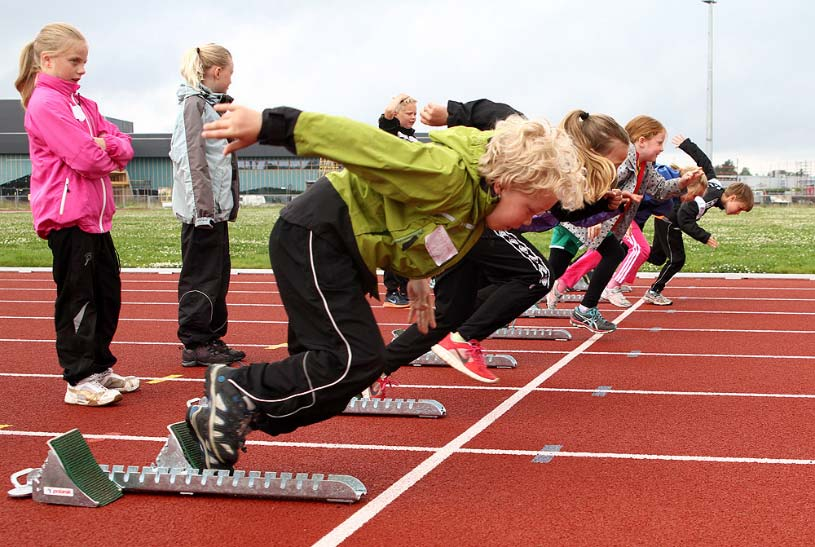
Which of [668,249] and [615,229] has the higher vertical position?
[615,229]

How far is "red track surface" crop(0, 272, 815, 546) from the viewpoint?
318 cm

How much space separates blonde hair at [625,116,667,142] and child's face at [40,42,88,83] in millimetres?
4174

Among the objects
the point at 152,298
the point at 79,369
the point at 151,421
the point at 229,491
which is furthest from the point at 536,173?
the point at 152,298

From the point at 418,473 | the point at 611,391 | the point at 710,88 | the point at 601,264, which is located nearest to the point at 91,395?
the point at 418,473

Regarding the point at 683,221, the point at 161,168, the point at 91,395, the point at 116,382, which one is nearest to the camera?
the point at 91,395

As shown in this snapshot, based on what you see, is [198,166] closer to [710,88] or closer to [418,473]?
[418,473]

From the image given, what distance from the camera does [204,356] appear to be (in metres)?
6.25

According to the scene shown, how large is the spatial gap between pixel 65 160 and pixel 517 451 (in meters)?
2.72

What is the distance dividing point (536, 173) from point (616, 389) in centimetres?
263

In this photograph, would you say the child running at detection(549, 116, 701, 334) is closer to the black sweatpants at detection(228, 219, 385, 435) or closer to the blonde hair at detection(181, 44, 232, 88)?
the blonde hair at detection(181, 44, 232, 88)

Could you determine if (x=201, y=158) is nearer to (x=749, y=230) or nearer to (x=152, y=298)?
(x=152, y=298)

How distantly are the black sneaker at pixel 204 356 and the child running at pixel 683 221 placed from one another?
17.4 feet

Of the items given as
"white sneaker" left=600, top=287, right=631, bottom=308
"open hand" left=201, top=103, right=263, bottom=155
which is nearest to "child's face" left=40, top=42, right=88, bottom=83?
"open hand" left=201, top=103, right=263, bottom=155

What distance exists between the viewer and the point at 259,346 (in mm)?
7285
